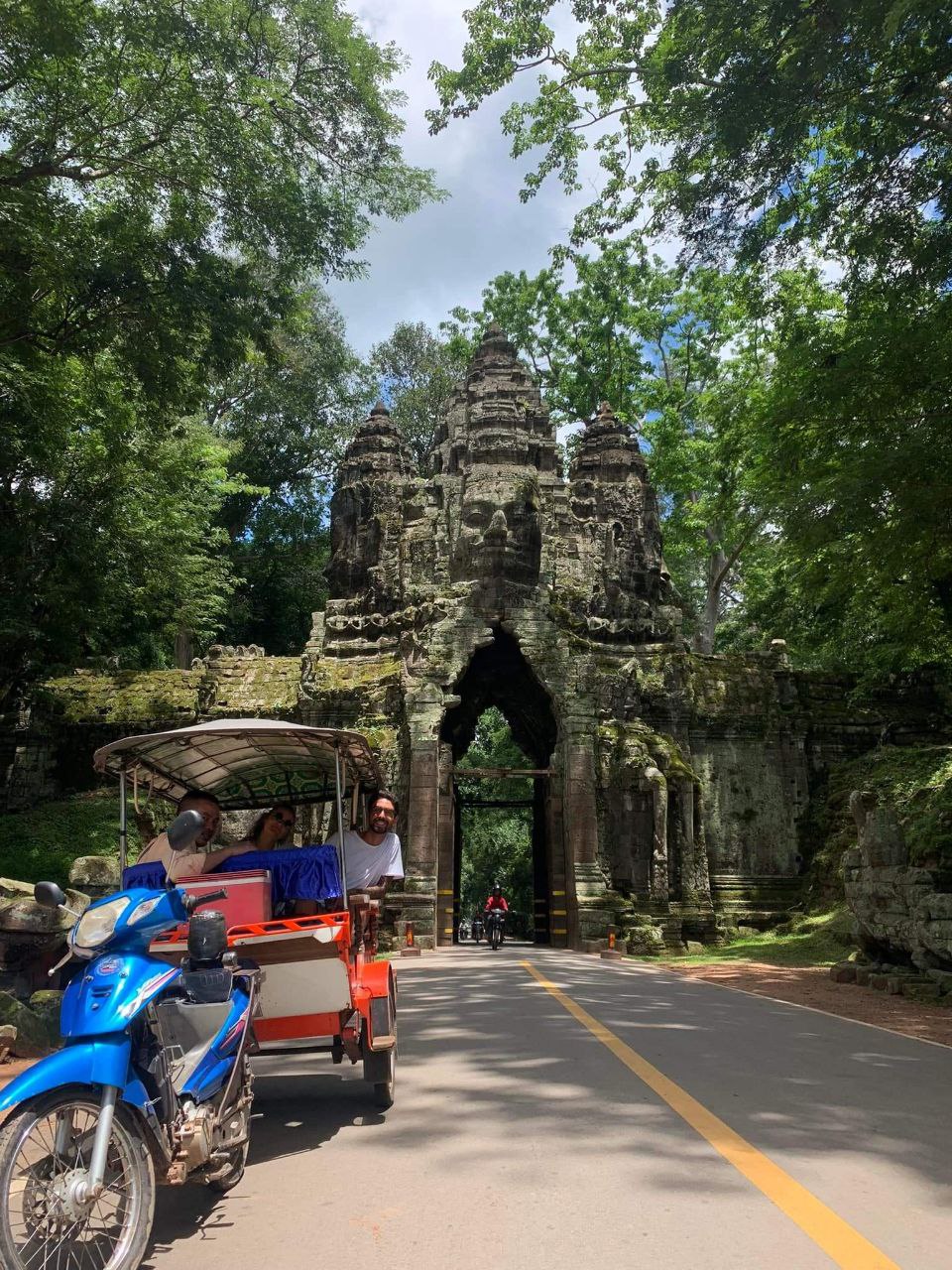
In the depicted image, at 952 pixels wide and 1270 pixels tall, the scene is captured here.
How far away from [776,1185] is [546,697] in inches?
685

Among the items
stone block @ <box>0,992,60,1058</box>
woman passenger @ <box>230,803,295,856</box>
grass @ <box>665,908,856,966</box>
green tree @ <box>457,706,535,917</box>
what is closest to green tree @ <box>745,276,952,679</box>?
grass @ <box>665,908,856,966</box>

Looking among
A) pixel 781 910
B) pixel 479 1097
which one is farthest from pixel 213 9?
pixel 781 910

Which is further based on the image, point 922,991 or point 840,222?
point 840,222

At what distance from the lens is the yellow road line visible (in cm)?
299

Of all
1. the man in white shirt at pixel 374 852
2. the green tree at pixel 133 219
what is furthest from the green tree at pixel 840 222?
the man in white shirt at pixel 374 852

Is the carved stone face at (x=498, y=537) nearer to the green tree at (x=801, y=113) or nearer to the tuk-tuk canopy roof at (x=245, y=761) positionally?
the green tree at (x=801, y=113)

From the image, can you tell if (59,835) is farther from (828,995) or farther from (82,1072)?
(82,1072)

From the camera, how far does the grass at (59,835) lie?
17.5 metres

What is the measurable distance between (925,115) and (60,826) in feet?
61.9

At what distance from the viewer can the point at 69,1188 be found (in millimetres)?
2836

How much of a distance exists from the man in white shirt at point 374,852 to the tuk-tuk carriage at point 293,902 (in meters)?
0.22

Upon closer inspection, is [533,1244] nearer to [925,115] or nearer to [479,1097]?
[479,1097]

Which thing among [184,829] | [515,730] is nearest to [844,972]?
[184,829]

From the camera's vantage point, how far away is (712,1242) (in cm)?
309
